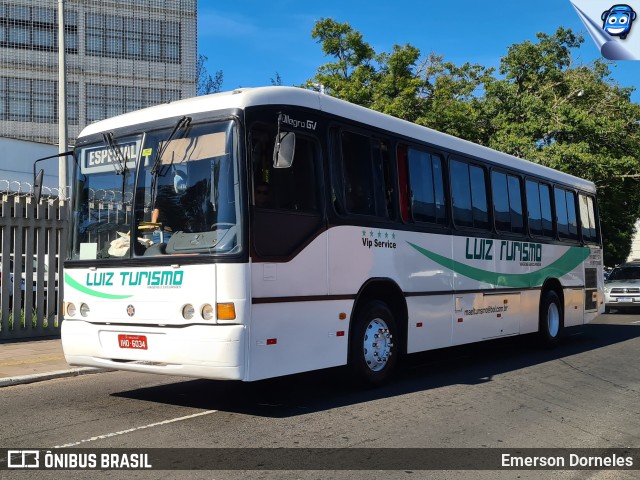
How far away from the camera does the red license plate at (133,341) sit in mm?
7125

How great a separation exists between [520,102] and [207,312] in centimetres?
2209

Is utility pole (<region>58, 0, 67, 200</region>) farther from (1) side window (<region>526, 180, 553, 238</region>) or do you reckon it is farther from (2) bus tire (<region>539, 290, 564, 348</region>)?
(2) bus tire (<region>539, 290, 564, 348</region>)

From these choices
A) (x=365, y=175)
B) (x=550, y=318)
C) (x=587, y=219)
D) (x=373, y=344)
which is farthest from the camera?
(x=587, y=219)

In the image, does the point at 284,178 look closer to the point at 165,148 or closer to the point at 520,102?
the point at 165,148

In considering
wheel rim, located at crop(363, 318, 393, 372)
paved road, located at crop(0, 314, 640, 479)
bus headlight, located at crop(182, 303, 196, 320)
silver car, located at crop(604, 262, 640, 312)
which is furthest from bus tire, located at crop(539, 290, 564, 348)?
silver car, located at crop(604, 262, 640, 312)

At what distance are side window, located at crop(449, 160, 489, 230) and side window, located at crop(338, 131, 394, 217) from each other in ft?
6.08

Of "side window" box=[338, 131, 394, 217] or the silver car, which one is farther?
the silver car

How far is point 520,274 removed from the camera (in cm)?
1235

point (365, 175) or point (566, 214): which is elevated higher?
point (566, 214)

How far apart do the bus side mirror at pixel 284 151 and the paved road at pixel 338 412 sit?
2.49 metres

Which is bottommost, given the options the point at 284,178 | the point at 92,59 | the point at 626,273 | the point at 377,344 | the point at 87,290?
the point at 377,344

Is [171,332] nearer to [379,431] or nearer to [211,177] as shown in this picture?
[211,177]

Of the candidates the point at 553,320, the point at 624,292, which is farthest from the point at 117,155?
the point at 624,292

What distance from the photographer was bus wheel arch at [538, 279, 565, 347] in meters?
13.1
